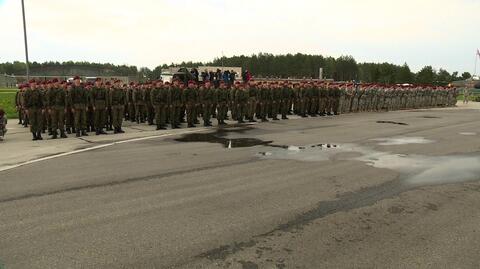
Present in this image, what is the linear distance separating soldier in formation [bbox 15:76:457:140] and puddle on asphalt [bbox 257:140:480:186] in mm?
6723

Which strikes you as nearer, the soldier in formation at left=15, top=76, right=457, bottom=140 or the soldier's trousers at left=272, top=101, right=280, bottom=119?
the soldier in formation at left=15, top=76, right=457, bottom=140

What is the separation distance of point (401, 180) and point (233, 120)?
12336 millimetres

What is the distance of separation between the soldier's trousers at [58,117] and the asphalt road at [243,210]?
3.67 m

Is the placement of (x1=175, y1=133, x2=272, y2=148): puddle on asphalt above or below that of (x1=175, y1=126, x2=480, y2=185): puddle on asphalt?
below

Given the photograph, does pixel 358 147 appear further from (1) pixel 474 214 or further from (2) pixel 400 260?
(2) pixel 400 260

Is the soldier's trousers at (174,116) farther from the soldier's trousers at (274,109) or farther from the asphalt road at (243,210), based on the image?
the asphalt road at (243,210)

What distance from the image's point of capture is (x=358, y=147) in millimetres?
11812

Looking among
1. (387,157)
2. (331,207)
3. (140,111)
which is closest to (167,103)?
(140,111)

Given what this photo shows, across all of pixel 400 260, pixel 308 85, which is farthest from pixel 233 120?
pixel 400 260

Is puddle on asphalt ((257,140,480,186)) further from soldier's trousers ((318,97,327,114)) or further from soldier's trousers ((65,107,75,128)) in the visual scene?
soldier's trousers ((318,97,327,114))

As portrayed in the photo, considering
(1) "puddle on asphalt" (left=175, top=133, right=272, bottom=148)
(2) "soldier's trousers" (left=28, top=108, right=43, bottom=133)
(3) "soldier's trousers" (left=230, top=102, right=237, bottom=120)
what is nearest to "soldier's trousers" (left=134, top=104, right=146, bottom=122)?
(3) "soldier's trousers" (left=230, top=102, right=237, bottom=120)

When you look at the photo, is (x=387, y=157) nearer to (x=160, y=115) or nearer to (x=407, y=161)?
(x=407, y=161)

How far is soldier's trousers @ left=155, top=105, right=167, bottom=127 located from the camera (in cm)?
1658

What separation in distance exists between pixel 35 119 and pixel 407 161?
33.9 feet
